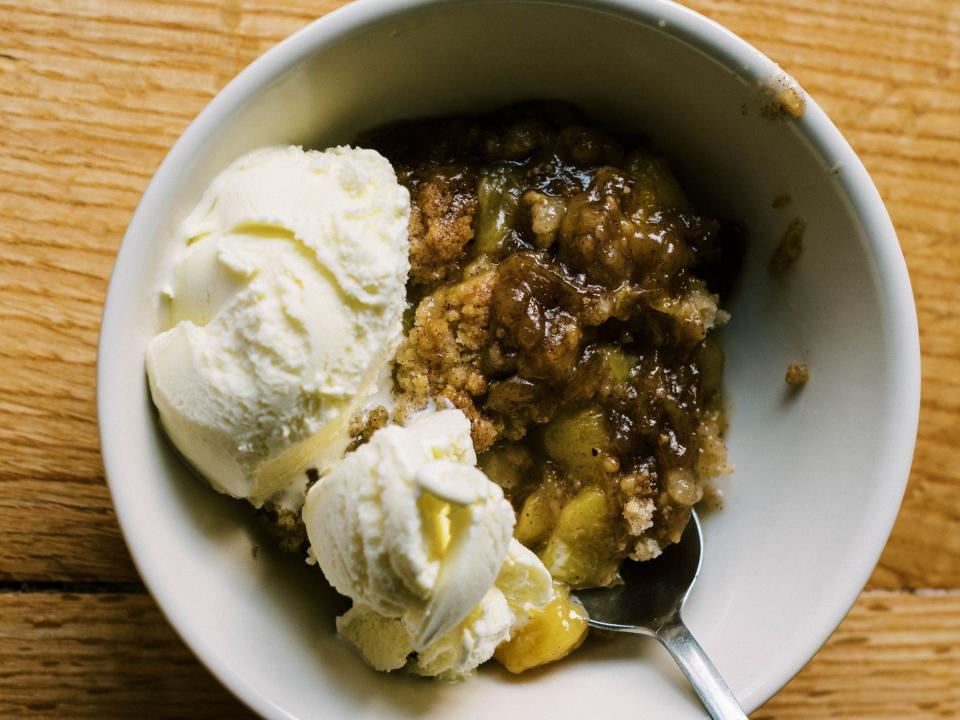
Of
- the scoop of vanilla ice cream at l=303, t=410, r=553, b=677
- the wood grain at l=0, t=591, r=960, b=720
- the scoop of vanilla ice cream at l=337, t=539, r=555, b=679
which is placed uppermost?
the scoop of vanilla ice cream at l=303, t=410, r=553, b=677

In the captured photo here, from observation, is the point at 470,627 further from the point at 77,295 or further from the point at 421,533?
the point at 77,295

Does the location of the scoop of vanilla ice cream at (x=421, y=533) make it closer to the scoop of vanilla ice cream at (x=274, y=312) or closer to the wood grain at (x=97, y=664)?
the scoop of vanilla ice cream at (x=274, y=312)

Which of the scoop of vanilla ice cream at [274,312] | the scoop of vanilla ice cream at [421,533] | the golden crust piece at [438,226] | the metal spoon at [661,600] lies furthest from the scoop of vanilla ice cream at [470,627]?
the golden crust piece at [438,226]

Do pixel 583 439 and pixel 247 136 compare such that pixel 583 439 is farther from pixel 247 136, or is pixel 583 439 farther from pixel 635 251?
pixel 247 136

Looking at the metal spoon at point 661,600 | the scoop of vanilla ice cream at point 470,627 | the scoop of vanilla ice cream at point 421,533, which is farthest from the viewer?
the metal spoon at point 661,600

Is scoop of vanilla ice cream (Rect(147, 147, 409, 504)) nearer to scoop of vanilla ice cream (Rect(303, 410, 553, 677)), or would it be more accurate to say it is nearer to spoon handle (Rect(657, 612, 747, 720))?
scoop of vanilla ice cream (Rect(303, 410, 553, 677))

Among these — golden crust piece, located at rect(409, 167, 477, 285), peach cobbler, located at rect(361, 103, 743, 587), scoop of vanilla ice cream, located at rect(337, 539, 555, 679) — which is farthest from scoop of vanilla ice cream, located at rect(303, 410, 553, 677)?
golden crust piece, located at rect(409, 167, 477, 285)
